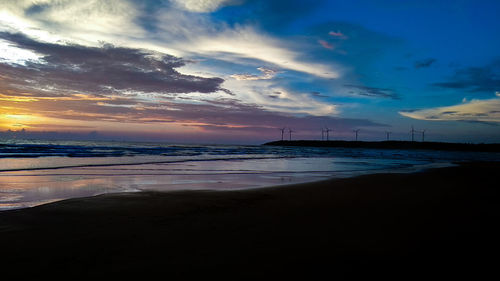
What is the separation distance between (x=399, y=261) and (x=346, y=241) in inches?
38.0

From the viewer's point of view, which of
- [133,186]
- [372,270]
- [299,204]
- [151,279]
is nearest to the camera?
[151,279]

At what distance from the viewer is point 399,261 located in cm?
441

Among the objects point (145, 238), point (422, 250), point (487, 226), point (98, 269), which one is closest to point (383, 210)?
point (487, 226)

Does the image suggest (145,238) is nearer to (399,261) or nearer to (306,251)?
(306,251)

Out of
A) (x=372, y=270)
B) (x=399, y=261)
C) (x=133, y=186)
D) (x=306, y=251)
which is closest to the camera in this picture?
(x=372, y=270)

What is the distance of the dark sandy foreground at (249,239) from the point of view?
404 cm

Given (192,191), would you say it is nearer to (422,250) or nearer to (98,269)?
(98,269)

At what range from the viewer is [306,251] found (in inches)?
185

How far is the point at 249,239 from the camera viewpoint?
5.23 metres

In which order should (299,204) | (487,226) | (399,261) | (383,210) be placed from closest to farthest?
(399,261) → (487,226) → (383,210) → (299,204)

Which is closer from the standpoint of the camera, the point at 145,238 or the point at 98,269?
the point at 98,269

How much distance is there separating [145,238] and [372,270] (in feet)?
Result: 11.8

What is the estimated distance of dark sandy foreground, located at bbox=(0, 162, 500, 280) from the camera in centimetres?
404

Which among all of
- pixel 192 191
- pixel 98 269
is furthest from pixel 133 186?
pixel 98 269
